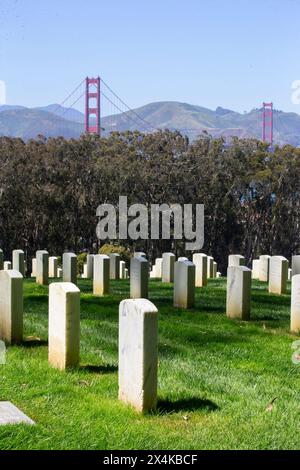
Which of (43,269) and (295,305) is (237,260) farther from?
(295,305)

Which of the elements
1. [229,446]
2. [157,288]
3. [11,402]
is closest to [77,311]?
[11,402]

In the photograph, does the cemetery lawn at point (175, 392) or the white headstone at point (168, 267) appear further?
the white headstone at point (168, 267)

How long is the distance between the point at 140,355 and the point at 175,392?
0.78 m

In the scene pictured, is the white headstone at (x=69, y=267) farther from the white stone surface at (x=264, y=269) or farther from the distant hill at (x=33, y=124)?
the distant hill at (x=33, y=124)

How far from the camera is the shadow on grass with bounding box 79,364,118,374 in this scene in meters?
7.02

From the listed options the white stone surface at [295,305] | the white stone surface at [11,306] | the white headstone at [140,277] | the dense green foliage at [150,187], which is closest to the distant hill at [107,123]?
the dense green foliage at [150,187]

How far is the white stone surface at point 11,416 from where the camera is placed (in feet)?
16.8

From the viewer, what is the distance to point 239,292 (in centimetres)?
1055

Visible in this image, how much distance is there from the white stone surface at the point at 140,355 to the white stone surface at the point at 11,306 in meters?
2.68

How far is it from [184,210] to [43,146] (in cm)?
913

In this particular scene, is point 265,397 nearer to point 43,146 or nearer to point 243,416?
point 243,416

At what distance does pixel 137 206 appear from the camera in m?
40.6

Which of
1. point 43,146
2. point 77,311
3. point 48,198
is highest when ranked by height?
point 43,146
